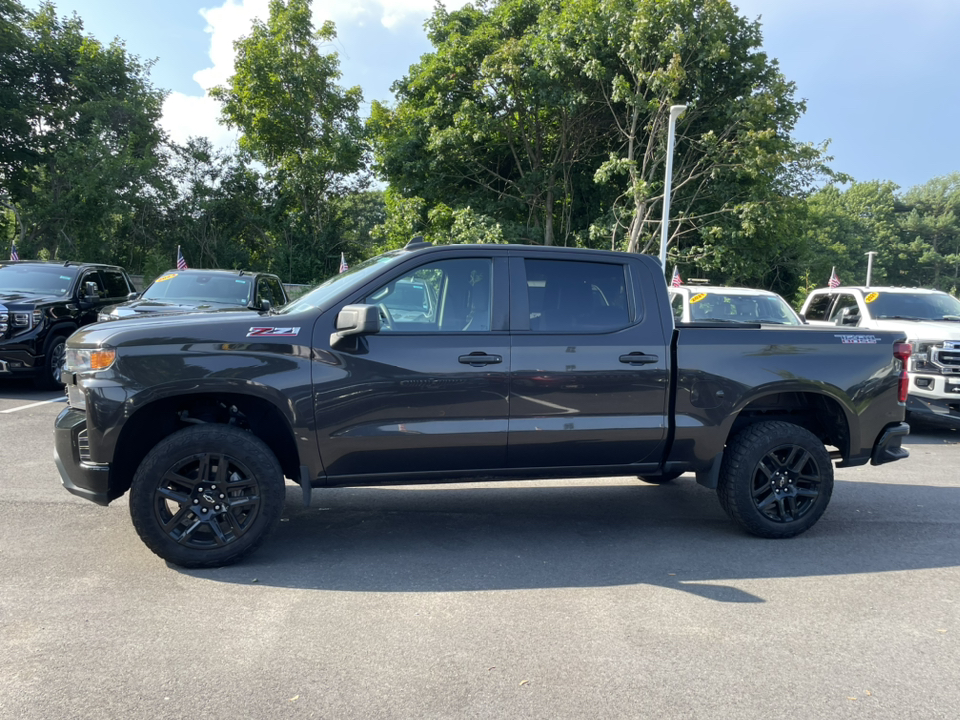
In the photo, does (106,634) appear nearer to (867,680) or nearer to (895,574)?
(867,680)

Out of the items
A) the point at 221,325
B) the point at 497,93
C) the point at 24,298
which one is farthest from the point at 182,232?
the point at 221,325

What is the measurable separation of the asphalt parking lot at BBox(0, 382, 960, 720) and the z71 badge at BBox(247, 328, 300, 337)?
4.50 feet

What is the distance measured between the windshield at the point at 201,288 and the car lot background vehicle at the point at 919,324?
323 inches

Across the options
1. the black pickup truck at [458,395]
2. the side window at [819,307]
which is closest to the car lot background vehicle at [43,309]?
the black pickup truck at [458,395]

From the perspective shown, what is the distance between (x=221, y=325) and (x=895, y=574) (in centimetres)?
434

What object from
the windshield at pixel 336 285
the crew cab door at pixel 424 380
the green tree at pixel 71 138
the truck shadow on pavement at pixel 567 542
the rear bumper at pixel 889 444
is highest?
the green tree at pixel 71 138

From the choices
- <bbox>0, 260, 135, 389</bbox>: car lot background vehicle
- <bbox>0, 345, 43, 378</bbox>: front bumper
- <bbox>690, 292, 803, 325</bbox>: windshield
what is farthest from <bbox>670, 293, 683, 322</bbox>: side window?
<bbox>0, 345, 43, 378</bbox>: front bumper

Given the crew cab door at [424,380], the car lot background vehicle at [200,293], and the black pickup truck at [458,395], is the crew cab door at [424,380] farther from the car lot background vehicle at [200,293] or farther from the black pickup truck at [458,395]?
the car lot background vehicle at [200,293]

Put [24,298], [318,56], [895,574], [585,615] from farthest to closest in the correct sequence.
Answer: [318,56] → [24,298] → [895,574] → [585,615]

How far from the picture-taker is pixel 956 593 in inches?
171

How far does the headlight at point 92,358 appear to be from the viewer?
14.1 feet

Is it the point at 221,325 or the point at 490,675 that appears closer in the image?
the point at 490,675

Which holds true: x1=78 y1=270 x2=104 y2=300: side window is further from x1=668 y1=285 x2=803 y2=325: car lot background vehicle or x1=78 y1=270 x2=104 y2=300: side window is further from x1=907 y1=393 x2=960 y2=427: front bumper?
x1=907 y1=393 x2=960 y2=427: front bumper

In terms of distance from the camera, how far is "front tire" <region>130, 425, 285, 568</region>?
4301 millimetres
